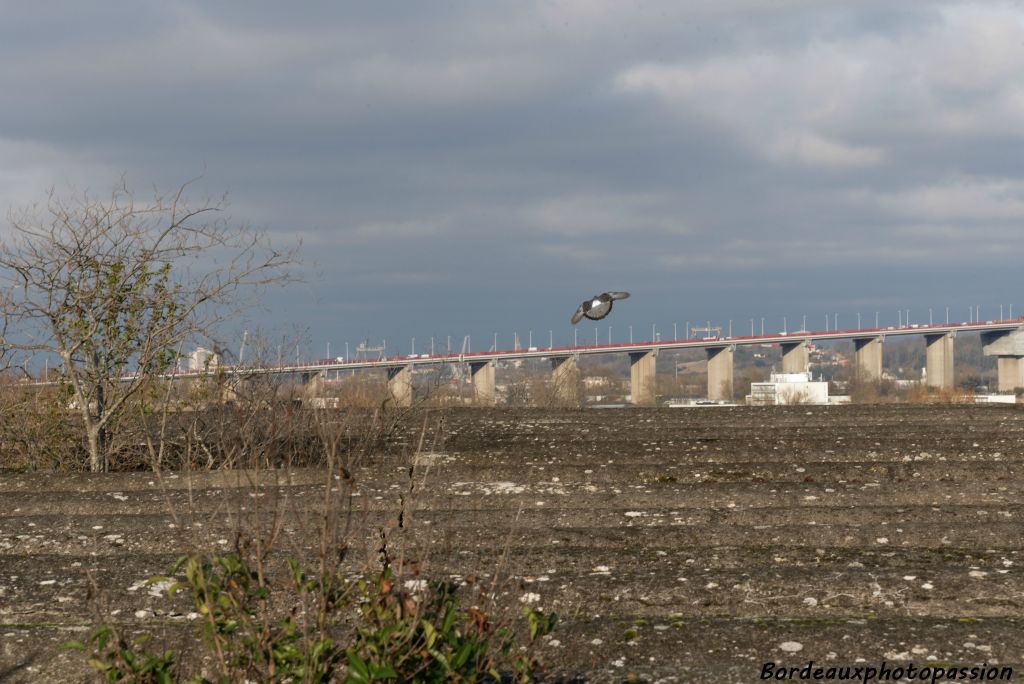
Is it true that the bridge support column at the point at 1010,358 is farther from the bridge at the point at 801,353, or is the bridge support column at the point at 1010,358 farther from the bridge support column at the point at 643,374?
the bridge support column at the point at 643,374

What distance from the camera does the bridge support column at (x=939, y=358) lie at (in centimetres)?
12306

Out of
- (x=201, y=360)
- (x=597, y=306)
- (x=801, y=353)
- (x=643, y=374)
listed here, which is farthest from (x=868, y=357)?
(x=201, y=360)

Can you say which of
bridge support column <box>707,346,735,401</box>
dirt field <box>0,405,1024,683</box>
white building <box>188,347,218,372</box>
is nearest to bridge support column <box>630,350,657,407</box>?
bridge support column <box>707,346,735,401</box>

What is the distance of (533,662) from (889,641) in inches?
100

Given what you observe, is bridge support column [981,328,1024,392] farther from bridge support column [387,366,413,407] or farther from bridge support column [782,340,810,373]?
bridge support column [387,366,413,407]

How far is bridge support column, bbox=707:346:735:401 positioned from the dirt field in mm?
101671

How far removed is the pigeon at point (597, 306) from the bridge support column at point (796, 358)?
108 metres

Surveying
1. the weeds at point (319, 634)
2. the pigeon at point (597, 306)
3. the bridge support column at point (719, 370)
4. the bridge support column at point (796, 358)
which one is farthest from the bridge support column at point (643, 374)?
the weeds at point (319, 634)

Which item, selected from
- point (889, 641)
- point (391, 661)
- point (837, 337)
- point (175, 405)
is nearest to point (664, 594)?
point (889, 641)

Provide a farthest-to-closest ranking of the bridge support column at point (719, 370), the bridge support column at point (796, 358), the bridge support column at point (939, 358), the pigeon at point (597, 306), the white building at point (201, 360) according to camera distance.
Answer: the bridge support column at point (939, 358)
the bridge support column at point (796, 358)
the bridge support column at point (719, 370)
the pigeon at point (597, 306)
the white building at point (201, 360)

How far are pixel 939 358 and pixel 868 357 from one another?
Result: 12.6 metres

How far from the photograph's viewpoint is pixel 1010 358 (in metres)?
110

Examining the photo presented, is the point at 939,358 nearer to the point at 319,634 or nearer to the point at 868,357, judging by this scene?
the point at 868,357

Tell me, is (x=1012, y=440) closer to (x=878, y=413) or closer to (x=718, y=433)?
(x=718, y=433)
